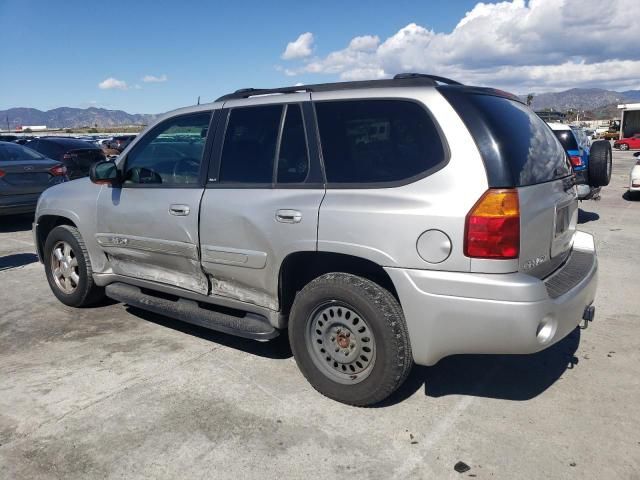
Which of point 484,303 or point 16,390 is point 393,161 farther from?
point 16,390

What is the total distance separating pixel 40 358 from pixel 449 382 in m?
3.01

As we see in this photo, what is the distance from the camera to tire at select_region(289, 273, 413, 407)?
3189 mm

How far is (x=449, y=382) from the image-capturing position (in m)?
3.77

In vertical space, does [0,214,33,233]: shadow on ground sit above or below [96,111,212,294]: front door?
below

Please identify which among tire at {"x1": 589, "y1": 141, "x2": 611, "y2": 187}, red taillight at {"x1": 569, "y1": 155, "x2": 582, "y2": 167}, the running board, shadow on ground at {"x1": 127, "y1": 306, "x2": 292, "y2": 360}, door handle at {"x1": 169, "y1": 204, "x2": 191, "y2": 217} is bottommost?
shadow on ground at {"x1": 127, "y1": 306, "x2": 292, "y2": 360}

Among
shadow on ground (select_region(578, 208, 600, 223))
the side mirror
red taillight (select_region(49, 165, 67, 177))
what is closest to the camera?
the side mirror

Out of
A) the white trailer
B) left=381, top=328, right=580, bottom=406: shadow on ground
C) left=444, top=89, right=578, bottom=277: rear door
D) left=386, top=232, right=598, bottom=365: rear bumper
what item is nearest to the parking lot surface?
left=381, top=328, right=580, bottom=406: shadow on ground

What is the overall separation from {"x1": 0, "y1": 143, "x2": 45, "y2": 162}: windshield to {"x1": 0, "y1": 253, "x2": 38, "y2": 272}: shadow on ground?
9.31 feet

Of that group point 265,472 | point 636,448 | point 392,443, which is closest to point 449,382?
point 392,443

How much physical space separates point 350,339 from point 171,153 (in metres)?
2.18

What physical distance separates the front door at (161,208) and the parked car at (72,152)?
36.7 feet

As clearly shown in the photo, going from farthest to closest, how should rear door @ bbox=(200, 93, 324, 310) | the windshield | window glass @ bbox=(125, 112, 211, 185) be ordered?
the windshield, window glass @ bbox=(125, 112, 211, 185), rear door @ bbox=(200, 93, 324, 310)

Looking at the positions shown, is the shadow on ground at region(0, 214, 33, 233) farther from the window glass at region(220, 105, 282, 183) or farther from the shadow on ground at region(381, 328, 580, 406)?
the shadow on ground at region(381, 328, 580, 406)

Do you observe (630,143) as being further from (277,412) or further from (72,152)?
(277,412)
